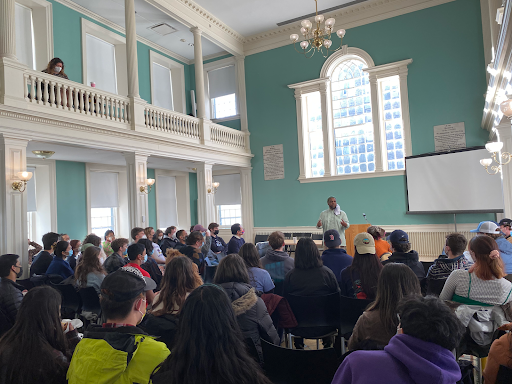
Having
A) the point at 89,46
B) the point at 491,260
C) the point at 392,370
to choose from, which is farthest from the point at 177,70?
the point at 392,370

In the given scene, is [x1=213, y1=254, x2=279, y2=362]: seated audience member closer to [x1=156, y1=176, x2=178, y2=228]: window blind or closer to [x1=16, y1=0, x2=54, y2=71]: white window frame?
[x1=16, y1=0, x2=54, y2=71]: white window frame

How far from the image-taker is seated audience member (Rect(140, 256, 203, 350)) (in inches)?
81.4

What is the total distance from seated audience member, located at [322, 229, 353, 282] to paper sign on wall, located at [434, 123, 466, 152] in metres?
A: 6.13

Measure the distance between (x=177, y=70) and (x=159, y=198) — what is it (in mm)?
4087

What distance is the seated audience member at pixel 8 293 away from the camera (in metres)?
2.61

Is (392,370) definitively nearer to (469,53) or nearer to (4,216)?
(4,216)

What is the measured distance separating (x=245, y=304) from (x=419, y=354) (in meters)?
1.23

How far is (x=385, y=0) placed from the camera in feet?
29.3

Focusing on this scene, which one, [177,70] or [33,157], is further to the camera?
[177,70]

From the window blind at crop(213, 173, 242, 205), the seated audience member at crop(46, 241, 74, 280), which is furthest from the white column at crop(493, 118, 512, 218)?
the window blind at crop(213, 173, 242, 205)

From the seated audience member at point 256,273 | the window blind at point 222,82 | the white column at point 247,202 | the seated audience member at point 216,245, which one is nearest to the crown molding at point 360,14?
the window blind at point 222,82

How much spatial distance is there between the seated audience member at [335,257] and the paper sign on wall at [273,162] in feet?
22.9

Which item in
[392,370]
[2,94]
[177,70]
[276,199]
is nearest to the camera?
[392,370]

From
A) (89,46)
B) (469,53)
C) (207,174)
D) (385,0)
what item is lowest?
(207,174)
